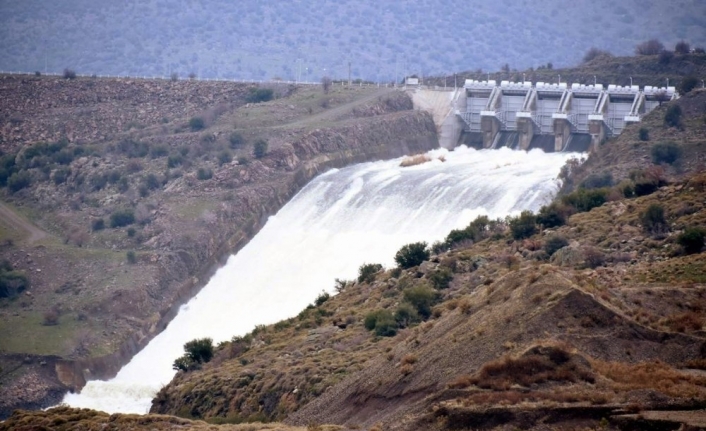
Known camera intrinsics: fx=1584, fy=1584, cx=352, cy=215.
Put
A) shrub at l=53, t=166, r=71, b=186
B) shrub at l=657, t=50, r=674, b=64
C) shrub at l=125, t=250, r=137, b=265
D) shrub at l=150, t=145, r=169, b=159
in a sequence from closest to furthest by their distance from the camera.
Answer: shrub at l=125, t=250, r=137, b=265 → shrub at l=53, t=166, r=71, b=186 → shrub at l=150, t=145, r=169, b=159 → shrub at l=657, t=50, r=674, b=64

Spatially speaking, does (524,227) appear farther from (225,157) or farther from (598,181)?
(225,157)

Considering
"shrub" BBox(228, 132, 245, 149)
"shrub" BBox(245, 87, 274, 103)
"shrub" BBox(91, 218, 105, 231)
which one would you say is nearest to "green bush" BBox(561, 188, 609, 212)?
"shrub" BBox(91, 218, 105, 231)

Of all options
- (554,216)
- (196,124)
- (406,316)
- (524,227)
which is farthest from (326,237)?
(406,316)

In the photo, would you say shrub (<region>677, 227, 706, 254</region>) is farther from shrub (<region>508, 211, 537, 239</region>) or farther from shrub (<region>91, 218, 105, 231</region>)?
shrub (<region>91, 218, 105, 231</region>)

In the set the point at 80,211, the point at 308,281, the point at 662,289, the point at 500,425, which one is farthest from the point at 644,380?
the point at 80,211

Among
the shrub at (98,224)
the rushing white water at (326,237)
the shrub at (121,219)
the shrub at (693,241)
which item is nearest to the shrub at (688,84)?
the rushing white water at (326,237)

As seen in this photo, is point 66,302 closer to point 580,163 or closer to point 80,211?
point 80,211

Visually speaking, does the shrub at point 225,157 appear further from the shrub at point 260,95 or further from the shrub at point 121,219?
the shrub at point 260,95
